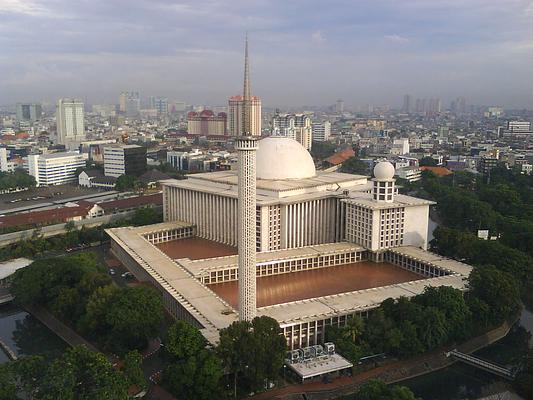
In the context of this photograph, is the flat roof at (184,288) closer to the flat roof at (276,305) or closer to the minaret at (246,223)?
the flat roof at (276,305)

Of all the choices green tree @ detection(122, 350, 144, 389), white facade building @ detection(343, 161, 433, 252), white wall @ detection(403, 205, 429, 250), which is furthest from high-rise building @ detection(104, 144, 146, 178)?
green tree @ detection(122, 350, 144, 389)

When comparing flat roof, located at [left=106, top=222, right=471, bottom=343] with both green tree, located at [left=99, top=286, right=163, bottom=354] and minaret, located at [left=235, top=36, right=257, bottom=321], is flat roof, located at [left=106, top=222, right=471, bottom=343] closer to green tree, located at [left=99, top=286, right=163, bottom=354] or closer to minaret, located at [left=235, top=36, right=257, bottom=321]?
minaret, located at [left=235, top=36, right=257, bottom=321]

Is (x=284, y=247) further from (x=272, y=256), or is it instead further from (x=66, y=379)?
(x=66, y=379)

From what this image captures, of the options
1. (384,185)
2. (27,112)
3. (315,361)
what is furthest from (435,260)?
(27,112)

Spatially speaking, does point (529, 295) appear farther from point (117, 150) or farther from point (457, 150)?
point (457, 150)

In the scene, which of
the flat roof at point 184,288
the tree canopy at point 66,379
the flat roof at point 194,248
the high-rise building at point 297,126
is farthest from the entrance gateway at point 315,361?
the high-rise building at point 297,126

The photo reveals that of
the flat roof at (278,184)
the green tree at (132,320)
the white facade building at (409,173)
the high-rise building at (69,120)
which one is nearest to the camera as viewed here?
the green tree at (132,320)
